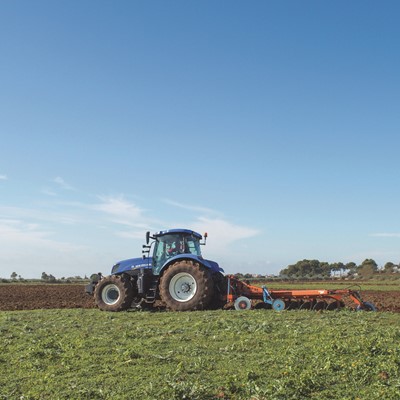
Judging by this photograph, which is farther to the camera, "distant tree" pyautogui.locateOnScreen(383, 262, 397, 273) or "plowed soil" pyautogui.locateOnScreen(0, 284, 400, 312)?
"distant tree" pyautogui.locateOnScreen(383, 262, 397, 273)

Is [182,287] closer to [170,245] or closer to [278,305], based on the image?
[170,245]

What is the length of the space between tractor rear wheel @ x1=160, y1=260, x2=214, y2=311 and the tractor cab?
1.17m

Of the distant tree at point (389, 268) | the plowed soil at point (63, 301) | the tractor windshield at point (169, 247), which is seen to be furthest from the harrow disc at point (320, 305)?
the distant tree at point (389, 268)

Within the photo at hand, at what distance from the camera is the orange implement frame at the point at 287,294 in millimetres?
17125

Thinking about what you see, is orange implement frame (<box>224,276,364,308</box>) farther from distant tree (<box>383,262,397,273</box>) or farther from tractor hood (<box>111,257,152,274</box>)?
distant tree (<box>383,262,397,273</box>)

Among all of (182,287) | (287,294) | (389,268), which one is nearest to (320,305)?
(287,294)

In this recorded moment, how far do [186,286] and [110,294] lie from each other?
10.7 feet

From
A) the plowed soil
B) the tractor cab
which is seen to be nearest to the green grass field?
the tractor cab

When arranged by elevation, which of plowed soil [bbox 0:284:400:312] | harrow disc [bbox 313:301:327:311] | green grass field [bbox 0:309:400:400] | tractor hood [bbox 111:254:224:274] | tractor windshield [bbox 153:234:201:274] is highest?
tractor windshield [bbox 153:234:201:274]

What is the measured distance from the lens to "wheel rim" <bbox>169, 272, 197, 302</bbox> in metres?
17.6

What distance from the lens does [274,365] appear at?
313 inches

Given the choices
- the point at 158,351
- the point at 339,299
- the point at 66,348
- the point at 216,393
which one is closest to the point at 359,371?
the point at 216,393

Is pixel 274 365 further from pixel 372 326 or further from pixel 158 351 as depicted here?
pixel 372 326

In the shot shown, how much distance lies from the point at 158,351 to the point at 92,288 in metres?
11.0
